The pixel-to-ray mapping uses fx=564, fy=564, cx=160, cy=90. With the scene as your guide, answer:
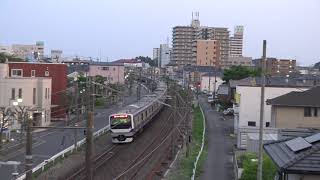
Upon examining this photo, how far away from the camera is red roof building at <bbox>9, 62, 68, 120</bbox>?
43469 mm

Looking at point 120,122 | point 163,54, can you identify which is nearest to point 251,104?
point 120,122

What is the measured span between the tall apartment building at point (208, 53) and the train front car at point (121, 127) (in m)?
85.4

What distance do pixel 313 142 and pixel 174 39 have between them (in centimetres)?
13053

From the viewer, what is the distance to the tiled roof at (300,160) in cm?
966

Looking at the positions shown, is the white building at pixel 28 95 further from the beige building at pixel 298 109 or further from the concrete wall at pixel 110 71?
the concrete wall at pixel 110 71

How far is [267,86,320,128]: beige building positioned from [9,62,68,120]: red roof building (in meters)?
19.3

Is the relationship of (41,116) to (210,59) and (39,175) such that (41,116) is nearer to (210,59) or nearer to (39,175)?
(39,175)

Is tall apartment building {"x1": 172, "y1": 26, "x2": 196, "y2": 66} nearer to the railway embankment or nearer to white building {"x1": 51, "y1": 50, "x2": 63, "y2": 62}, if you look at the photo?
white building {"x1": 51, "y1": 50, "x2": 63, "y2": 62}

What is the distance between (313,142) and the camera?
37.6 feet

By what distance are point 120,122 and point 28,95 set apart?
33.2ft

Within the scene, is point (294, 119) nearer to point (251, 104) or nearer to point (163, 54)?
point (251, 104)

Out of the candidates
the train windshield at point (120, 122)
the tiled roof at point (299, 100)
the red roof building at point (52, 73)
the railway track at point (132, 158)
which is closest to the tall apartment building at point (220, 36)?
the red roof building at point (52, 73)

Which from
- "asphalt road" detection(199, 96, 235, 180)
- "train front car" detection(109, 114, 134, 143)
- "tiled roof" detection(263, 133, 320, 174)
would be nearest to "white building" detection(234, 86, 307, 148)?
"asphalt road" detection(199, 96, 235, 180)

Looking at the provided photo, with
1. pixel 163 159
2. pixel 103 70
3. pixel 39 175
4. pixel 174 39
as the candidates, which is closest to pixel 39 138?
pixel 163 159
